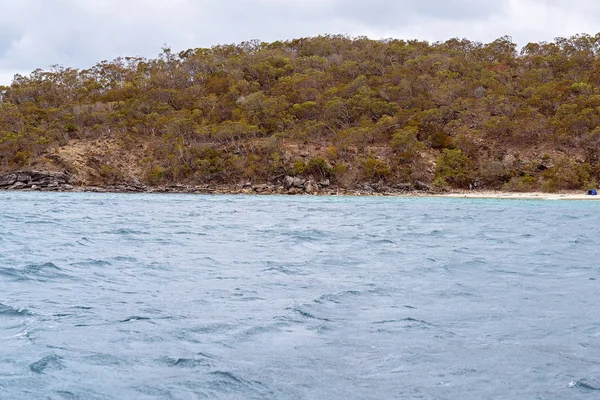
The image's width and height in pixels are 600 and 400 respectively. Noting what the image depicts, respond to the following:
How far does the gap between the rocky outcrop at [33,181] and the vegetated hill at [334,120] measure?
3632 millimetres

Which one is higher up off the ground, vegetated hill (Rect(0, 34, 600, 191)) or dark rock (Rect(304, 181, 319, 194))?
vegetated hill (Rect(0, 34, 600, 191))

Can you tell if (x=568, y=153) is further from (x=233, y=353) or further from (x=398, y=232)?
(x=233, y=353)

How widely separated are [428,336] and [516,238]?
47.6ft

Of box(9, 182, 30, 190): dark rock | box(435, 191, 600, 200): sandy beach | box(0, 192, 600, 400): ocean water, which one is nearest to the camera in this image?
box(0, 192, 600, 400): ocean water

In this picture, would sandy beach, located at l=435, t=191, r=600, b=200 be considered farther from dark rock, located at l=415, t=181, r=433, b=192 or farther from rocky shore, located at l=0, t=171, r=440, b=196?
rocky shore, located at l=0, t=171, r=440, b=196

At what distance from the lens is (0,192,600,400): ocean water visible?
6.33m

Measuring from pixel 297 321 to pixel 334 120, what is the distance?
69310 millimetres

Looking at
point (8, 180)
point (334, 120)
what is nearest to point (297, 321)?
point (8, 180)

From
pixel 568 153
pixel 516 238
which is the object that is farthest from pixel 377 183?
pixel 516 238

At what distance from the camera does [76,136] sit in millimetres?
79688

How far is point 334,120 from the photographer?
77.0 meters

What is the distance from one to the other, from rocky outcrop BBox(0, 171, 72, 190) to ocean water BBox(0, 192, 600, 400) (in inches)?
2057

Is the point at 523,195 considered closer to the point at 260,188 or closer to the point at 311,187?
the point at 311,187

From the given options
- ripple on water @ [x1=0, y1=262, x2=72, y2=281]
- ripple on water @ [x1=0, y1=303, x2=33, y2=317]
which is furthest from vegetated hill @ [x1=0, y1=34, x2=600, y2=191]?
ripple on water @ [x1=0, y1=303, x2=33, y2=317]
